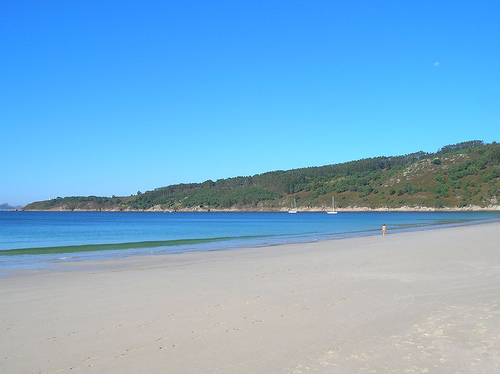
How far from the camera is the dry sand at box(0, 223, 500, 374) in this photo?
6625 millimetres

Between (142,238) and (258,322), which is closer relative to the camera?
(258,322)

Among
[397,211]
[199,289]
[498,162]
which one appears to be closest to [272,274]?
[199,289]

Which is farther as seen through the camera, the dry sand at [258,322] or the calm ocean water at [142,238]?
the calm ocean water at [142,238]

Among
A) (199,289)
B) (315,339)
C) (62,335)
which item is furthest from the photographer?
(199,289)

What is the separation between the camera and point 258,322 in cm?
893

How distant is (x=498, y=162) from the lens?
163 metres

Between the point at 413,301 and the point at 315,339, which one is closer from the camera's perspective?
the point at 315,339

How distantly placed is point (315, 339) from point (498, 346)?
9.46ft

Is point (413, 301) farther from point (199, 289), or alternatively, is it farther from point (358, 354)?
point (199, 289)

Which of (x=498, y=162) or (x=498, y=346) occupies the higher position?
(x=498, y=162)

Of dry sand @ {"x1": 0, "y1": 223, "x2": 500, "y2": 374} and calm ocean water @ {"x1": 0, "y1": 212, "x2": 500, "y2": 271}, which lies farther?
calm ocean water @ {"x1": 0, "y1": 212, "x2": 500, "y2": 271}

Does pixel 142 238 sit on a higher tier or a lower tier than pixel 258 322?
lower

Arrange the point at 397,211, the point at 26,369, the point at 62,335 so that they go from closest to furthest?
the point at 26,369, the point at 62,335, the point at 397,211

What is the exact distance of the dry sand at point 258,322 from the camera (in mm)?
6625
